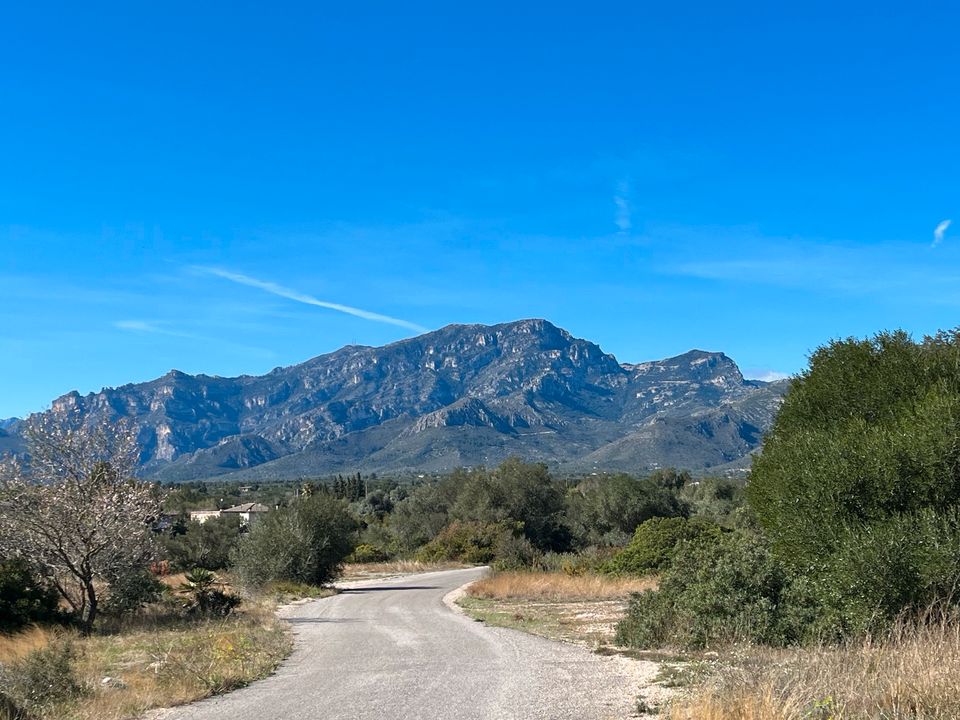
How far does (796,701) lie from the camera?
7.75m

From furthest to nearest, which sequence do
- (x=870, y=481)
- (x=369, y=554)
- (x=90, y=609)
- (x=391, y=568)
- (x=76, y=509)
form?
1. (x=369, y=554)
2. (x=391, y=568)
3. (x=90, y=609)
4. (x=76, y=509)
5. (x=870, y=481)

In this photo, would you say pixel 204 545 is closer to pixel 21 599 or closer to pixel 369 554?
pixel 369 554

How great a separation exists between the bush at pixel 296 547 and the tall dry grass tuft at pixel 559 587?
8.69m

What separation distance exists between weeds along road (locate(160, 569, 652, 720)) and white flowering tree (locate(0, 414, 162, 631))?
5.21m

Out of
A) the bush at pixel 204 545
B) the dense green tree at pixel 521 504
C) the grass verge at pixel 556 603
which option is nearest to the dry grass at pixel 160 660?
the grass verge at pixel 556 603

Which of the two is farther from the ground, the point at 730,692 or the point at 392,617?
the point at 730,692

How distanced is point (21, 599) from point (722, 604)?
16718 mm

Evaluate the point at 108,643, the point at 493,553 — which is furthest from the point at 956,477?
the point at 493,553

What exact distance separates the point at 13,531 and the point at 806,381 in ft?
66.9

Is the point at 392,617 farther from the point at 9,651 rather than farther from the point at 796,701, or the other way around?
the point at 796,701

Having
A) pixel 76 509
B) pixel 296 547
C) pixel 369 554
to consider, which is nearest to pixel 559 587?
pixel 296 547

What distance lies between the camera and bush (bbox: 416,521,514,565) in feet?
189

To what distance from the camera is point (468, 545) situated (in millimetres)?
58562

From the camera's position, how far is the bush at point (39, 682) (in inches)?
425
